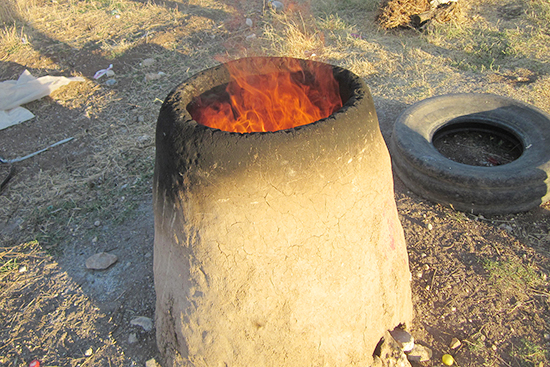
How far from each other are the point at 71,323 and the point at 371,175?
7.40 feet

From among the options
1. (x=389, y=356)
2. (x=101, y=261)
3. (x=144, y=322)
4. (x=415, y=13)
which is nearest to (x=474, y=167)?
(x=389, y=356)

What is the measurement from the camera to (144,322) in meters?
2.62

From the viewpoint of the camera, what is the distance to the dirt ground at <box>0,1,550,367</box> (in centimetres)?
252

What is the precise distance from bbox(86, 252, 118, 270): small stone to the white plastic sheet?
3.06 metres

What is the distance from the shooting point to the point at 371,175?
1.94 m

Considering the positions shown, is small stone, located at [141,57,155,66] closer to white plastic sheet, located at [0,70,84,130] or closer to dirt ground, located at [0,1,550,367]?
dirt ground, located at [0,1,550,367]

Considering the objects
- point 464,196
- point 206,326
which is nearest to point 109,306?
point 206,326

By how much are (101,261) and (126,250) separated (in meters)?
0.20

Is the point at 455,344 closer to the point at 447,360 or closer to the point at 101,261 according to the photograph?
the point at 447,360

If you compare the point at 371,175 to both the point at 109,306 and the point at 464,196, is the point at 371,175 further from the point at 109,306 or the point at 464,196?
the point at 109,306

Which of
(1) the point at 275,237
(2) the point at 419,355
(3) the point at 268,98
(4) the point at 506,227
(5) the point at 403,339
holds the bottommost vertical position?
(4) the point at 506,227

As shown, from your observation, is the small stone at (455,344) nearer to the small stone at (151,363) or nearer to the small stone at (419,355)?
the small stone at (419,355)

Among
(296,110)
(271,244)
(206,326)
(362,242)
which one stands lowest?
(206,326)

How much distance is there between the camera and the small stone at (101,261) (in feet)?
10.1
